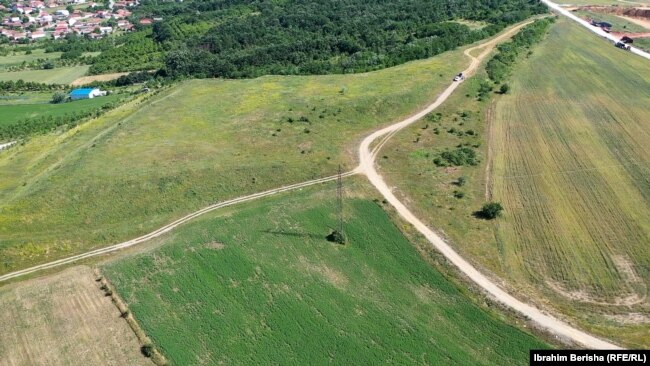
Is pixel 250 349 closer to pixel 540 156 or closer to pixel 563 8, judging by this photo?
pixel 540 156

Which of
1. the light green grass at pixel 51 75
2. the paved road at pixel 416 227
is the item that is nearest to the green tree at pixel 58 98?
the light green grass at pixel 51 75

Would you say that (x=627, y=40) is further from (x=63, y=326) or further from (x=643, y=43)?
(x=63, y=326)

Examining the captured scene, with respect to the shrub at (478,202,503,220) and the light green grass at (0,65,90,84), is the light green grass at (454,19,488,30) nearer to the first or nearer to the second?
the shrub at (478,202,503,220)

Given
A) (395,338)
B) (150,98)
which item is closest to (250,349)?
(395,338)

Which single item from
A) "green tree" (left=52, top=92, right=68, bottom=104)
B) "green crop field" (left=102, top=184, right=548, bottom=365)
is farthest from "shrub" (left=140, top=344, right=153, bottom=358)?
"green tree" (left=52, top=92, right=68, bottom=104)

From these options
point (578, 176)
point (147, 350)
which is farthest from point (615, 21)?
point (147, 350)
